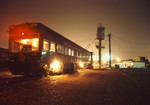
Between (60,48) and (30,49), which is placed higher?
(60,48)

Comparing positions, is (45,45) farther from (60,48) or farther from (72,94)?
(72,94)

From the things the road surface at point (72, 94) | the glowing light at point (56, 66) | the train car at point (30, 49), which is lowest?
the road surface at point (72, 94)

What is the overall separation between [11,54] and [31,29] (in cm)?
236

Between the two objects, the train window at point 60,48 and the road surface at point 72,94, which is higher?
the train window at point 60,48

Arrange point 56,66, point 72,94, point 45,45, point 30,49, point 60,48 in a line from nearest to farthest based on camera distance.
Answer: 1. point 72,94
2. point 30,49
3. point 45,45
4. point 56,66
5. point 60,48

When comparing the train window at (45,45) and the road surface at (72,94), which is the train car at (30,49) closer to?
the train window at (45,45)

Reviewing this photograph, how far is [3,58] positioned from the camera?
915 inches

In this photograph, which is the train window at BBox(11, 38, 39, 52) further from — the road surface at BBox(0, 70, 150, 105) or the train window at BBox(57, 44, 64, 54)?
the road surface at BBox(0, 70, 150, 105)

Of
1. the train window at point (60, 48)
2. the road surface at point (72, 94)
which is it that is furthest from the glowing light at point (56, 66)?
the road surface at point (72, 94)

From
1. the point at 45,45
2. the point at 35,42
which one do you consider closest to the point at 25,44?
the point at 35,42

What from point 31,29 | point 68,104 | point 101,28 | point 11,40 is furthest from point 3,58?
point 101,28

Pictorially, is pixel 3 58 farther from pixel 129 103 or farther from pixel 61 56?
pixel 129 103

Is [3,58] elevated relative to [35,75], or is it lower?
elevated

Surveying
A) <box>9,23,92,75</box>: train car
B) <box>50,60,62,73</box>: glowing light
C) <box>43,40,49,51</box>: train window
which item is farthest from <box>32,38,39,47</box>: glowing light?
<box>50,60,62,73</box>: glowing light
